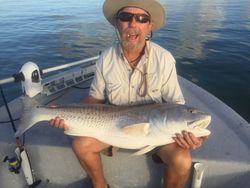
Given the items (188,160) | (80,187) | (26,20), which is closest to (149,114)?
(188,160)

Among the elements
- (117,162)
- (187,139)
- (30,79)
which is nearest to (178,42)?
(30,79)

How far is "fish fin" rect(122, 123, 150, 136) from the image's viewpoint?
9.73ft

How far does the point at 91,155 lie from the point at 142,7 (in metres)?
1.77

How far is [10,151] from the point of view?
366cm

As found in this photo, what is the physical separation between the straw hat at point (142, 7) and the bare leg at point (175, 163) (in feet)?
5.11

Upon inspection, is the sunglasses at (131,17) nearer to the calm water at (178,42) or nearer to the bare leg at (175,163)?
the bare leg at (175,163)

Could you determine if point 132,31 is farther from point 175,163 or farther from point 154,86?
point 175,163

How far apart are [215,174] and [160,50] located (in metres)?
1.54

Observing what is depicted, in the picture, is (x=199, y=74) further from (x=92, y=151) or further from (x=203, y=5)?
(x=203, y=5)

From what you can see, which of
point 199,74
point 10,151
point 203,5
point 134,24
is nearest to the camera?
point 134,24

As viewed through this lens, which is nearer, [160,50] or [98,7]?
[160,50]

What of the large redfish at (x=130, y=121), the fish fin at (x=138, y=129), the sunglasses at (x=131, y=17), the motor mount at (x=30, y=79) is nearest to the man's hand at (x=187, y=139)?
the large redfish at (x=130, y=121)

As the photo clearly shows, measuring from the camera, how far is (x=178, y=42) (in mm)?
12547

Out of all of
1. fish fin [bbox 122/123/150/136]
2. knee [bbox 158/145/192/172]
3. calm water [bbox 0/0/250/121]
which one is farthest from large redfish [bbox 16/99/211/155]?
calm water [bbox 0/0/250/121]
